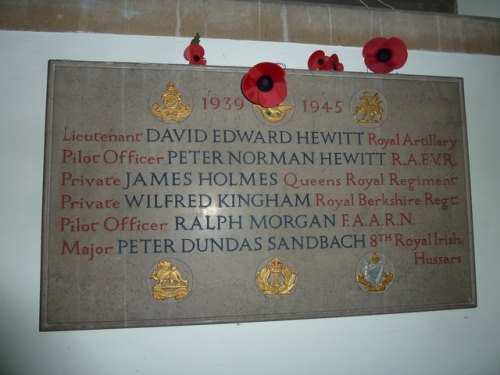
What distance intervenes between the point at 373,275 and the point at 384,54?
1.46m

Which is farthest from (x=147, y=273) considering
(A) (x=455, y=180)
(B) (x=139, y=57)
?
(A) (x=455, y=180)

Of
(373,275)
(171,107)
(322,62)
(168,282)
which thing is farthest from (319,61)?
(168,282)

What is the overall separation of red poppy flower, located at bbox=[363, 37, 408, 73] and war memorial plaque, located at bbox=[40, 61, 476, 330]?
83 mm

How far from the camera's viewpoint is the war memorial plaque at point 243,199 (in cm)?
214

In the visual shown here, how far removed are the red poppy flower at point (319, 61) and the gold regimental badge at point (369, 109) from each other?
0.31 metres

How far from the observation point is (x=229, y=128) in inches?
90.8

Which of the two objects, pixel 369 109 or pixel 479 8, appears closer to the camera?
pixel 369 109

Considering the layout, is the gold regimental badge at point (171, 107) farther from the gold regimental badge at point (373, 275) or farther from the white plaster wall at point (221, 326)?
the gold regimental badge at point (373, 275)

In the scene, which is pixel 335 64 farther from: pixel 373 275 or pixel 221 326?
pixel 221 326

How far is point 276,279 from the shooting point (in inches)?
87.9

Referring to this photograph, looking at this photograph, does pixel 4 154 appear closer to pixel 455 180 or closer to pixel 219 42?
pixel 219 42

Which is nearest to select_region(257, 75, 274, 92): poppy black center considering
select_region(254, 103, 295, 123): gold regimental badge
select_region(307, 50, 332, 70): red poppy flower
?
select_region(254, 103, 295, 123): gold regimental badge

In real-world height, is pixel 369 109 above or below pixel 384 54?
below

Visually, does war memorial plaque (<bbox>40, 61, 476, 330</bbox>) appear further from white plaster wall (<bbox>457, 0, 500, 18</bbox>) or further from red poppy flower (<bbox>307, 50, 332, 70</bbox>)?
white plaster wall (<bbox>457, 0, 500, 18</bbox>)
